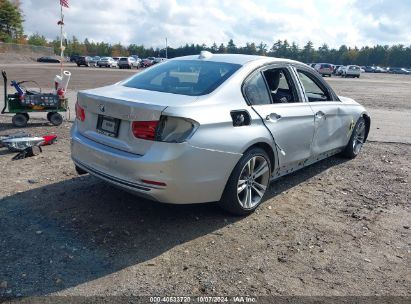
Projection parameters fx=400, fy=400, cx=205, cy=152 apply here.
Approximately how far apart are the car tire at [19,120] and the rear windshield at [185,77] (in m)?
4.80

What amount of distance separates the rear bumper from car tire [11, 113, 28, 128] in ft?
17.3

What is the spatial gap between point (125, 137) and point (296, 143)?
2.19m

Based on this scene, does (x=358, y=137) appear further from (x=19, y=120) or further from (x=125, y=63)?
(x=125, y=63)

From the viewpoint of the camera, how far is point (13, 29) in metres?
85.4

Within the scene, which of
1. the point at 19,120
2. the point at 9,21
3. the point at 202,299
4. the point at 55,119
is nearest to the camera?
the point at 202,299

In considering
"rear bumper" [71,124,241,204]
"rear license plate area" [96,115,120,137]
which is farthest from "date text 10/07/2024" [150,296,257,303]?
"rear license plate area" [96,115,120,137]

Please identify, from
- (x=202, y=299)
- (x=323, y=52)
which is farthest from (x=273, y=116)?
(x=323, y=52)

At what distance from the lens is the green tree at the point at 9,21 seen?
3152 inches

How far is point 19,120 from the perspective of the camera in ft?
28.0

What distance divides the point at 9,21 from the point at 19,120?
286 ft

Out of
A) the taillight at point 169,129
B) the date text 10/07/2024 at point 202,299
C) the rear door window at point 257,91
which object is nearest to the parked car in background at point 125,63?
the rear door window at point 257,91

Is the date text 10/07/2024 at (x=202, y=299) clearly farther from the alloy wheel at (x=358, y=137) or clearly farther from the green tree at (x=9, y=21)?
the green tree at (x=9, y=21)

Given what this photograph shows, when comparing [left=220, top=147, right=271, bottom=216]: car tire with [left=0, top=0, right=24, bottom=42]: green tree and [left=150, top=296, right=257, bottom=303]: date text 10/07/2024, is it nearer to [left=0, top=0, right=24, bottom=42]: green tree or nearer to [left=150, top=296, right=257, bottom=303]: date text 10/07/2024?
[left=150, top=296, right=257, bottom=303]: date text 10/07/2024

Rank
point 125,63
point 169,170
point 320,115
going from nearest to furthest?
point 169,170 < point 320,115 < point 125,63
